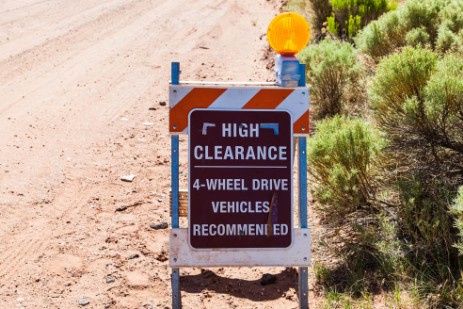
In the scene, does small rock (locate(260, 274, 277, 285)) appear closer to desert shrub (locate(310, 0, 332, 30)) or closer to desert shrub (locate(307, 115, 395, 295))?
desert shrub (locate(307, 115, 395, 295))

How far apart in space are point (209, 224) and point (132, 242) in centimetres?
142

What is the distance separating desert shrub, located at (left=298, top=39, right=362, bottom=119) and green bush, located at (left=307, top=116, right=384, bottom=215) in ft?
9.05

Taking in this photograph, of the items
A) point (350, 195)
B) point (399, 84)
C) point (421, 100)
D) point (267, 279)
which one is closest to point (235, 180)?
point (267, 279)

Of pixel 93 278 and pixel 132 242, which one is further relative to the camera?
pixel 132 242

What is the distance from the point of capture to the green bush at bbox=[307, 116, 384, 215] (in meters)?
5.64

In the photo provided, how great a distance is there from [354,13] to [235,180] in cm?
853

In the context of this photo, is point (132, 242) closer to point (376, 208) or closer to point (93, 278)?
point (93, 278)

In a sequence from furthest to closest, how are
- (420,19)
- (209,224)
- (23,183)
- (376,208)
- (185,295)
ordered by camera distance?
(420,19) < (23,183) < (376,208) < (185,295) < (209,224)

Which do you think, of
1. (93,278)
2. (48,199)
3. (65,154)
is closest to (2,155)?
(65,154)

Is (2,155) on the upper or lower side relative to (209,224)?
upper

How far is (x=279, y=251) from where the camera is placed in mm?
4633

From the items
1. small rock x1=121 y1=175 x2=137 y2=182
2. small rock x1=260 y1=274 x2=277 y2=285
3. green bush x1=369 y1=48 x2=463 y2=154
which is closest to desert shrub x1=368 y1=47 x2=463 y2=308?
green bush x1=369 y1=48 x2=463 y2=154

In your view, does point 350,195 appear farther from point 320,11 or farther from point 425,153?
point 320,11

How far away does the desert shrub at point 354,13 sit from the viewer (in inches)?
474
